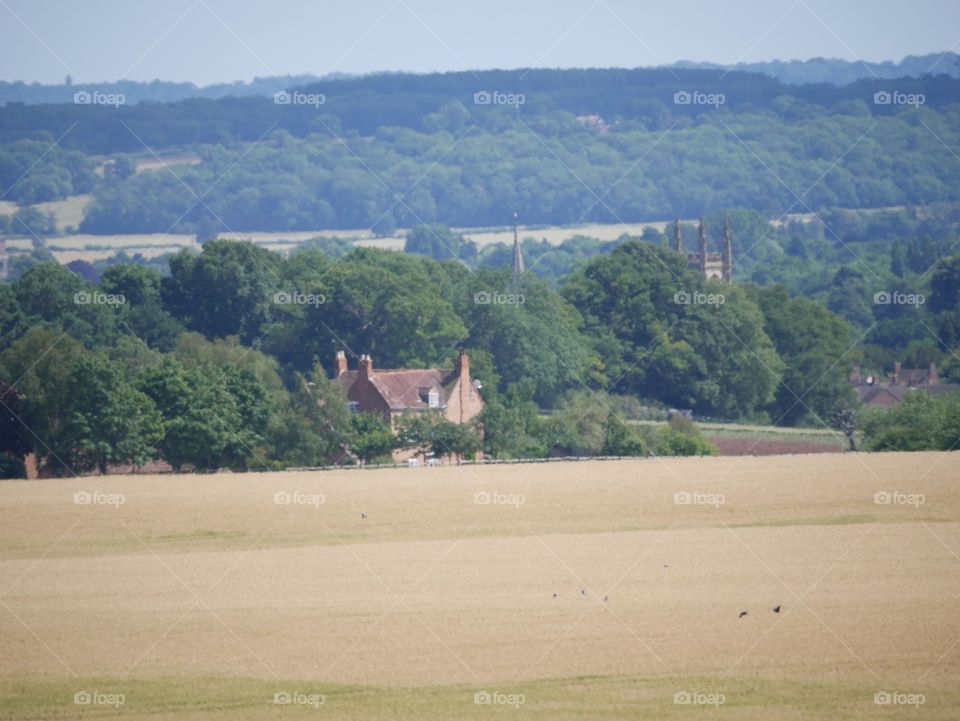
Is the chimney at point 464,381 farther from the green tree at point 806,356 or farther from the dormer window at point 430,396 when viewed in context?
the green tree at point 806,356

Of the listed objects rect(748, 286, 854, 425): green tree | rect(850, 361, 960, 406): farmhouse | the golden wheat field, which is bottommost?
rect(850, 361, 960, 406): farmhouse

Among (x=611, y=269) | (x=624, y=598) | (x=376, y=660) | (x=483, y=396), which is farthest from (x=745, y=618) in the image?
(x=611, y=269)

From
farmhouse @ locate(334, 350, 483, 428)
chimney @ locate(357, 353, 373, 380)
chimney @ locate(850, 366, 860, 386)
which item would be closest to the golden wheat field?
farmhouse @ locate(334, 350, 483, 428)

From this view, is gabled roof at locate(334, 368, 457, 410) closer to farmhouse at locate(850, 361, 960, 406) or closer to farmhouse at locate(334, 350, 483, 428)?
farmhouse at locate(334, 350, 483, 428)

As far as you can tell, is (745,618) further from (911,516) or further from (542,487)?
(542,487)

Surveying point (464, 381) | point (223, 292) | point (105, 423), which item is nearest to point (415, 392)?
point (464, 381)

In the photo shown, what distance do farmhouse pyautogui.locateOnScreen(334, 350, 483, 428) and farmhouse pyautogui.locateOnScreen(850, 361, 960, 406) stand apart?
121ft

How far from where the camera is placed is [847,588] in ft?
143

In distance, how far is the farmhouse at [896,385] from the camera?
12469 centimetres

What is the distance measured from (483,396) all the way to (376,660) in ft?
196

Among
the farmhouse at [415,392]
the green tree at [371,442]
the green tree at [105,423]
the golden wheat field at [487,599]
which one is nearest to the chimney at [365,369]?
the farmhouse at [415,392]

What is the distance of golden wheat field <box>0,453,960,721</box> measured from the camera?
35156mm

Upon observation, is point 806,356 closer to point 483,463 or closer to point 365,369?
point 365,369

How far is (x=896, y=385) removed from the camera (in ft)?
436
